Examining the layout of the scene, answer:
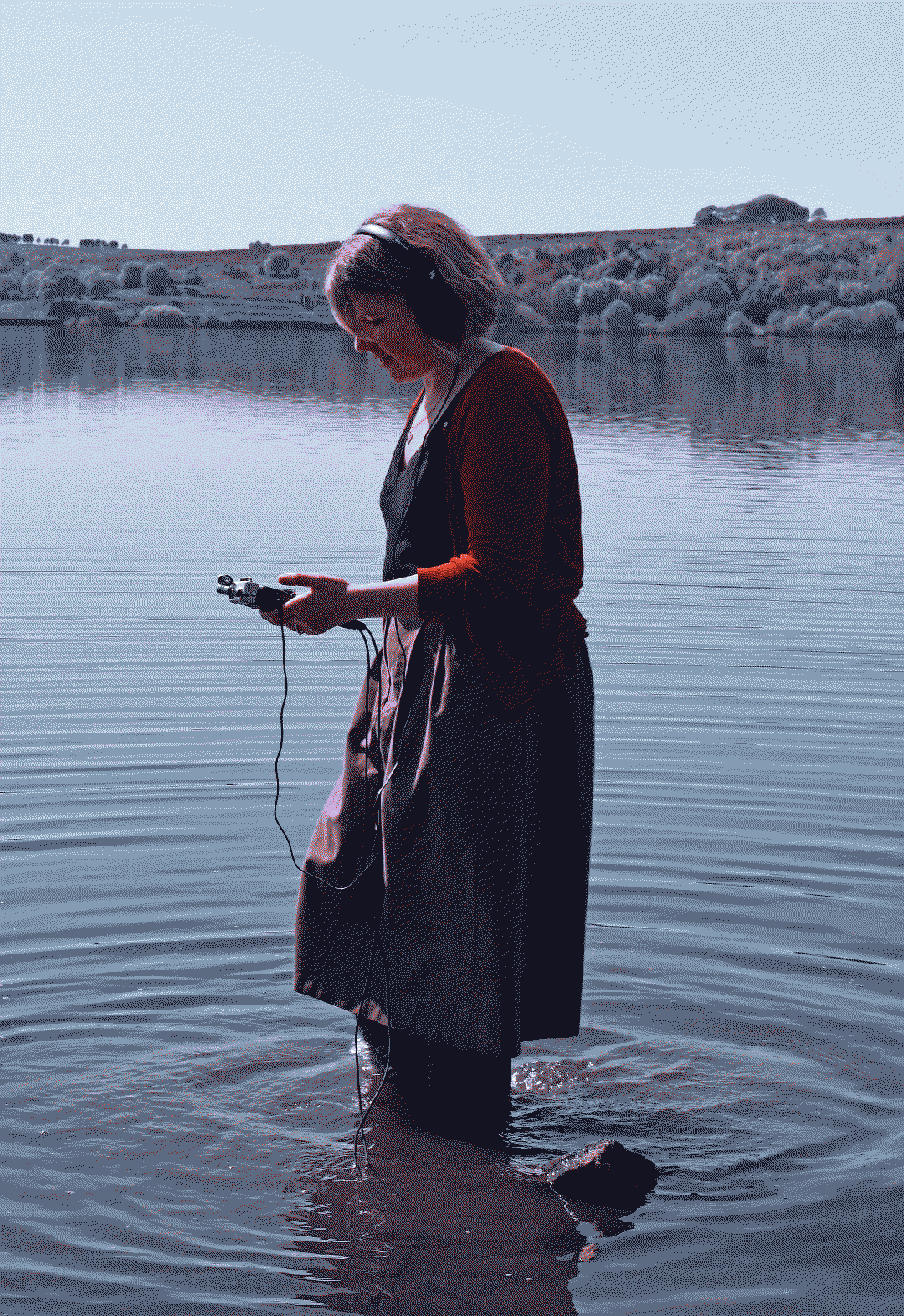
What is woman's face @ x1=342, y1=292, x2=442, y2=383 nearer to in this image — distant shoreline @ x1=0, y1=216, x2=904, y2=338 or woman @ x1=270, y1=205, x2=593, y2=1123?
woman @ x1=270, y1=205, x2=593, y2=1123

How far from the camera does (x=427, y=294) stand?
3.48m

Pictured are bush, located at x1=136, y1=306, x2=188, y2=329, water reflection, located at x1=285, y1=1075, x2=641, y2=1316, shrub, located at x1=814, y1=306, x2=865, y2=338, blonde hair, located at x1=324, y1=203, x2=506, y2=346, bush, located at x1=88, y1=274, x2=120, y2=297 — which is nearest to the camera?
water reflection, located at x1=285, y1=1075, x2=641, y2=1316

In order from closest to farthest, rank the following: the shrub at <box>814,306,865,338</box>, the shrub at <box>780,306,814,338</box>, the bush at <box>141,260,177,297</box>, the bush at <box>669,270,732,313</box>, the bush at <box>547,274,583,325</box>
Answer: the shrub at <box>814,306,865,338</box> → the shrub at <box>780,306,814,338</box> → the bush at <box>669,270,732,313</box> → the bush at <box>547,274,583,325</box> → the bush at <box>141,260,177,297</box>

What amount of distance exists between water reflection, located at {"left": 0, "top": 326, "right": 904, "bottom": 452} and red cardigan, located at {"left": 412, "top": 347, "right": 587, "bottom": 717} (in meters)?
20.1

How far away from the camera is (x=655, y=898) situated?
5.84 metres

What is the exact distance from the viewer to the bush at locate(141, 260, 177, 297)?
104m

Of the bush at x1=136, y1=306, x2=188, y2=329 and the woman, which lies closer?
the woman

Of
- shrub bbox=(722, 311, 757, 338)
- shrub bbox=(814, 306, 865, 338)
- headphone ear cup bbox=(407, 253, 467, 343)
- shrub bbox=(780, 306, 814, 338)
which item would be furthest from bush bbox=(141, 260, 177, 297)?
headphone ear cup bbox=(407, 253, 467, 343)

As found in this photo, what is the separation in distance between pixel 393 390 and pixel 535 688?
34.7 m

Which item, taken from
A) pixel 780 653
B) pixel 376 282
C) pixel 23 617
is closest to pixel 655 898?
pixel 376 282

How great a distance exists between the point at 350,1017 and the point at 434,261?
2196 millimetres

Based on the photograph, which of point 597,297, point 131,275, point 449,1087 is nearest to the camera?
point 449,1087

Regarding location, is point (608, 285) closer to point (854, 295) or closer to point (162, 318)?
point (854, 295)

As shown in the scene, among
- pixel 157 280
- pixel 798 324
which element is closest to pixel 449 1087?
pixel 798 324
